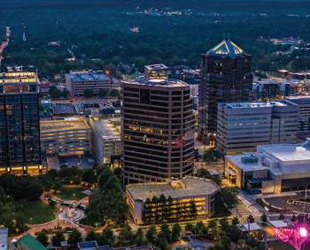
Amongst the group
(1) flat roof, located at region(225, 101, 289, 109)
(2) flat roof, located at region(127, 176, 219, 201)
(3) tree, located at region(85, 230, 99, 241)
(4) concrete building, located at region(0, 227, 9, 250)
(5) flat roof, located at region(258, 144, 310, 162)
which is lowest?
(3) tree, located at region(85, 230, 99, 241)

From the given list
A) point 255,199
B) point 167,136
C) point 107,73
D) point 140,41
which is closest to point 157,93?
point 167,136

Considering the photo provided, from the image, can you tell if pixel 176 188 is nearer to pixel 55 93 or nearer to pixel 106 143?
pixel 106 143

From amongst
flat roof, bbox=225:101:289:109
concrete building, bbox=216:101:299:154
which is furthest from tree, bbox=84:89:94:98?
flat roof, bbox=225:101:289:109

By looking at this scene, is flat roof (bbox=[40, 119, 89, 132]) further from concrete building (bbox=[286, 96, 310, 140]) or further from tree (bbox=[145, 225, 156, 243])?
concrete building (bbox=[286, 96, 310, 140])

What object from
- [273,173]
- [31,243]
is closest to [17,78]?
[31,243]

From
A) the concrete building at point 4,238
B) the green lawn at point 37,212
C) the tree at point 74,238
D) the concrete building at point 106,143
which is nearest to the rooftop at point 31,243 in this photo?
the concrete building at point 4,238
